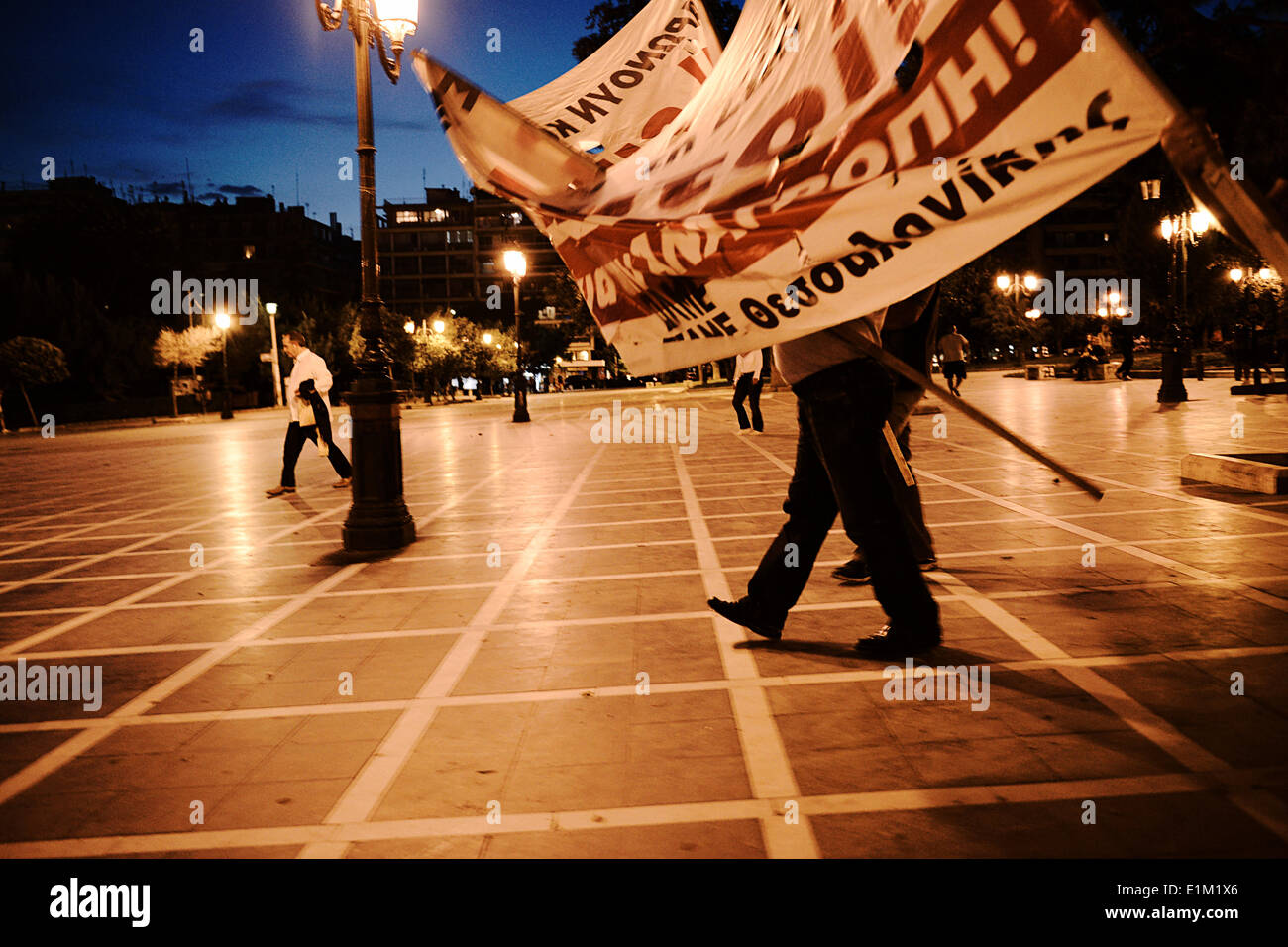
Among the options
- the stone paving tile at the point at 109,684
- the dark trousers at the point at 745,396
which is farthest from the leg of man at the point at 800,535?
the dark trousers at the point at 745,396

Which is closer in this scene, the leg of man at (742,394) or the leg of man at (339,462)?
the leg of man at (339,462)

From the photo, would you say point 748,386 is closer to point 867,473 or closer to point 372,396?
point 372,396

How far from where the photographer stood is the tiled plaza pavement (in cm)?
286

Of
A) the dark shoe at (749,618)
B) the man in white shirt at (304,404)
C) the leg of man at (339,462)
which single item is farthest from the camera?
the leg of man at (339,462)

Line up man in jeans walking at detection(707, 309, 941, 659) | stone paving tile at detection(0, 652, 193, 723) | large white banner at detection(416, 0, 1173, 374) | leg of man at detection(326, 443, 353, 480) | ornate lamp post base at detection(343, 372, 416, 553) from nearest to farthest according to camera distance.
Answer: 1. large white banner at detection(416, 0, 1173, 374)
2. man in jeans walking at detection(707, 309, 941, 659)
3. stone paving tile at detection(0, 652, 193, 723)
4. ornate lamp post base at detection(343, 372, 416, 553)
5. leg of man at detection(326, 443, 353, 480)

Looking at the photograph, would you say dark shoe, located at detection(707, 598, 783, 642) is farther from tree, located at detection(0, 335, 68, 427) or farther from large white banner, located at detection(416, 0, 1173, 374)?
tree, located at detection(0, 335, 68, 427)

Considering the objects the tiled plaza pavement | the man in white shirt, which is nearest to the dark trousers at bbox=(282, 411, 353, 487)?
the man in white shirt

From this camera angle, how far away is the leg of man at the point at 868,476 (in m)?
3.99

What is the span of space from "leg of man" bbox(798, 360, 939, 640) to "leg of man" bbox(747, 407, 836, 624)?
0.84ft

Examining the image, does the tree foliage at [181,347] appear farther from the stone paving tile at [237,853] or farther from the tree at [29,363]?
the stone paving tile at [237,853]

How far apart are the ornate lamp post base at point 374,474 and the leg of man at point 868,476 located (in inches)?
181

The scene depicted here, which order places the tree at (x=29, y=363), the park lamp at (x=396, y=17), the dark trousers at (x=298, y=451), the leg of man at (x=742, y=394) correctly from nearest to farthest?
the park lamp at (x=396, y=17) → the dark trousers at (x=298, y=451) → the leg of man at (x=742, y=394) → the tree at (x=29, y=363)

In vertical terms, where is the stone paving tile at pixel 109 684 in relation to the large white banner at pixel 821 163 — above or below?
below
